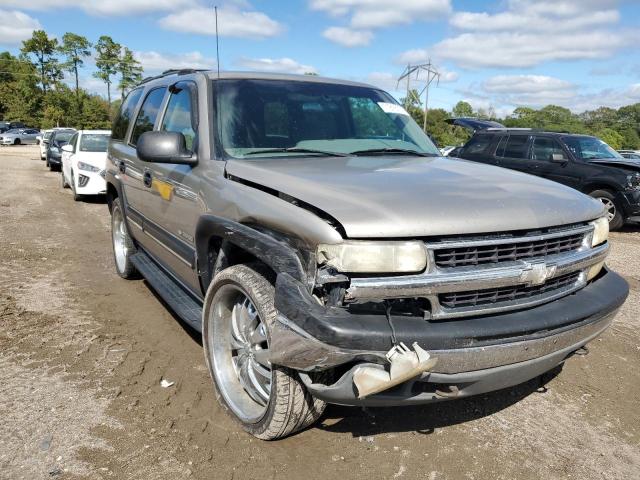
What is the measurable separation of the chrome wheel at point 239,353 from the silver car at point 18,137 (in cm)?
4609

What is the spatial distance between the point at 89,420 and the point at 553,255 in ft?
8.68

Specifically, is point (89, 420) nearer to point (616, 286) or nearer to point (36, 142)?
point (616, 286)

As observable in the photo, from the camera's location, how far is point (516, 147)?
37.2 feet

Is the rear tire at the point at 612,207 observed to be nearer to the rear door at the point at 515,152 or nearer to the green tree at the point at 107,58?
the rear door at the point at 515,152

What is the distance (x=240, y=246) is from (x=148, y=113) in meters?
2.58

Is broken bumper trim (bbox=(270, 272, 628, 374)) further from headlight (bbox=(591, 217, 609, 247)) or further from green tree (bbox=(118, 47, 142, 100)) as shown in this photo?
green tree (bbox=(118, 47, 142, 100))

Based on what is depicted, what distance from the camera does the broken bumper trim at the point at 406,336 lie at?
209 cm

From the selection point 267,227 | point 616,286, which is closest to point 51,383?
point 267,227

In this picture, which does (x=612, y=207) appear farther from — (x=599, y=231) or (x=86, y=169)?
(x=86, y=169)

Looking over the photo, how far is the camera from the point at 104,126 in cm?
5800

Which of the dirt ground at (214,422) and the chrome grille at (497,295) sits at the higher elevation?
the chrome grille at (497,295)

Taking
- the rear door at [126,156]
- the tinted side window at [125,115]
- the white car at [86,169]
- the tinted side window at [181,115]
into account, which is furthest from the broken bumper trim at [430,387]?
the white car at [86,169]

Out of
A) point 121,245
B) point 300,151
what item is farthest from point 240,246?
point 121,245

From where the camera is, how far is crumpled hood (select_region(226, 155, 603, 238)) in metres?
2.24
